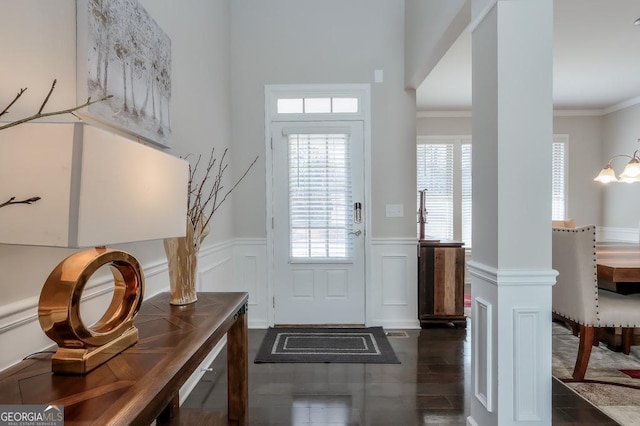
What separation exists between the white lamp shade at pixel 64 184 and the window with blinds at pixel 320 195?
2.90 metres

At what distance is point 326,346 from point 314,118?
218cm

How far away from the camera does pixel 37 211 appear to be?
0.72m

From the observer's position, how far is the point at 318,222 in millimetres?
3721

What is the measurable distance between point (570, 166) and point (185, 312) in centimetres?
672

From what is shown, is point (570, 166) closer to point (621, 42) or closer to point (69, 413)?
point (621, 42)

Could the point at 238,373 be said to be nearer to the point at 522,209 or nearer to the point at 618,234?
the point at 522,209

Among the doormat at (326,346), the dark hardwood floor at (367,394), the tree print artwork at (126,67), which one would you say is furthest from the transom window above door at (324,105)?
the dark hardwood floor at (367,394)

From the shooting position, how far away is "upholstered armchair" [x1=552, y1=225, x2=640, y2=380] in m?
2.38

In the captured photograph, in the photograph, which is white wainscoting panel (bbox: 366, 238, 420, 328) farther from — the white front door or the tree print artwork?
the tree print artwork

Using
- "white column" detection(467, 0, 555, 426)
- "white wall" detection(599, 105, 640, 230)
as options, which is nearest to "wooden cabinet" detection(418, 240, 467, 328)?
"white column" detection(467, 0, 555, 426)

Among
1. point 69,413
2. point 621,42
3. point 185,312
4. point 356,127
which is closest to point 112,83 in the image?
point 185,312

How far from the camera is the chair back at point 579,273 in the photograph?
93.3 inches

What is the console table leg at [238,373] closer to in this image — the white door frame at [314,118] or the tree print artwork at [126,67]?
the tree print artwork at [126,67]

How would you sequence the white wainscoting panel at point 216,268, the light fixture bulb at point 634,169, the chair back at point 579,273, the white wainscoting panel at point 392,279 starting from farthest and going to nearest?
the white wainscoting panel at point 392,279, the light fixture bulb at point 634,169, the white wainscoting panel at point 216,268, the chair back at point 579,273
